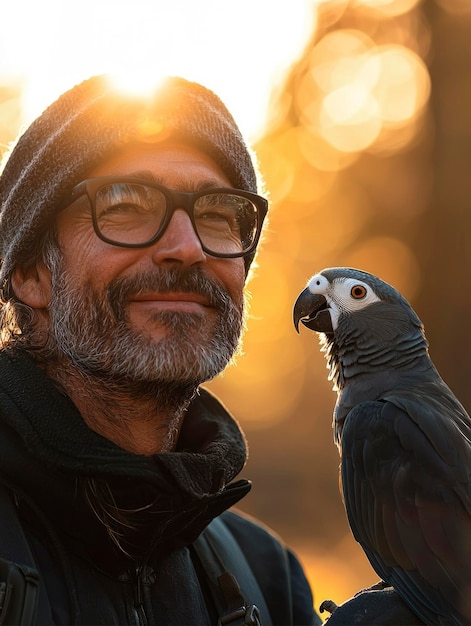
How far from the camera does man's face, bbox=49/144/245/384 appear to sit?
281cm

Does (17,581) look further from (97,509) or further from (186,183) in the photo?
(186,183)

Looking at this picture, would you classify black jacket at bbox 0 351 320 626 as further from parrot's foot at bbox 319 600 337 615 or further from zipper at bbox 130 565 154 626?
parrot's foot at bbox 319 600 337 615

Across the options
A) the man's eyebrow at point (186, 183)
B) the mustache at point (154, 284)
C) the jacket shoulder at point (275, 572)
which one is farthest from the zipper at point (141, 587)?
the man's eyebrow at point (186, 183)

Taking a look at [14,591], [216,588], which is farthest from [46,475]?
[216,588]

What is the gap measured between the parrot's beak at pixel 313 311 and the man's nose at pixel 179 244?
0.68 m

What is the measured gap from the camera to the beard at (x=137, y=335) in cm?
280

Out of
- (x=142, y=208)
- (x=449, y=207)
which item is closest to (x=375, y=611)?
(x=142, y=208)

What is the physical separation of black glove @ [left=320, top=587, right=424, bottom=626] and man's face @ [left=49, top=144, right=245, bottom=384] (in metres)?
0.98

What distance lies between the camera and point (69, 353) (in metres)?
2.93

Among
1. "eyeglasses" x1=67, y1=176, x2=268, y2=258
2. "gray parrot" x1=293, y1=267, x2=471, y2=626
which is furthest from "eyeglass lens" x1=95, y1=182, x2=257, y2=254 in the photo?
"gray parrot" x1=293, y1=267, x2=471, y2=626

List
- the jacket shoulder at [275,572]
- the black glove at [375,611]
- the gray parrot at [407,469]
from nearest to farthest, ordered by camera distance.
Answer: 1. the black glove at [375,611]
2. the gray parrot at [407,469]
3. the jacket shoulder at [275,572]

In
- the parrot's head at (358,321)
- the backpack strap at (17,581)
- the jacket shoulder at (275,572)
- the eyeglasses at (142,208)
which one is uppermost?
the eyeglasses at (142,208)

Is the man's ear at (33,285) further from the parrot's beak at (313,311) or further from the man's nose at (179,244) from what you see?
the parrot's beak at (313,311)

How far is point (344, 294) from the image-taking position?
333 centimetres
